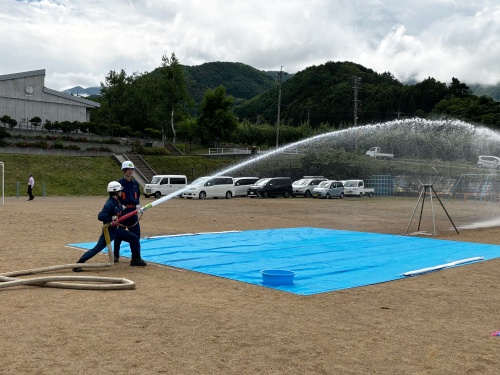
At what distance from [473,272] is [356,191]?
3558 centimetres

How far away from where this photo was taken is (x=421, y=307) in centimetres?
751

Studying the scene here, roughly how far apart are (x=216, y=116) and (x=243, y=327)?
6076cm

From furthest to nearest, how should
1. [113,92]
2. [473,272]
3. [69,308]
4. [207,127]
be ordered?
[113,92] < [207,127] < [473,272] < [69,308]

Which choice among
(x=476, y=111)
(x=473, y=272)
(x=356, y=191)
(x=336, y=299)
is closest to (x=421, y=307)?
(x=336, y=299)

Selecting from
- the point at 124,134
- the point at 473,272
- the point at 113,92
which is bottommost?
the point at 473,272

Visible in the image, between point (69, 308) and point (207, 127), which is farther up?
point (207, 127)

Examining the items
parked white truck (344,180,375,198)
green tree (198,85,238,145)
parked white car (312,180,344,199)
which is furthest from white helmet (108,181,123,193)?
green tree (198,85,238,145)

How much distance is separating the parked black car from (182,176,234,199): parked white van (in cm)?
200

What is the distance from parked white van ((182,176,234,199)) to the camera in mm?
38469

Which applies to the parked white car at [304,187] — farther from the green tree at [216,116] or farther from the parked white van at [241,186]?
the green tree at [216,116]

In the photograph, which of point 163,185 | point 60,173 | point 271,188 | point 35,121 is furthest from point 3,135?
point 271,188

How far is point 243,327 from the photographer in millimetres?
6258

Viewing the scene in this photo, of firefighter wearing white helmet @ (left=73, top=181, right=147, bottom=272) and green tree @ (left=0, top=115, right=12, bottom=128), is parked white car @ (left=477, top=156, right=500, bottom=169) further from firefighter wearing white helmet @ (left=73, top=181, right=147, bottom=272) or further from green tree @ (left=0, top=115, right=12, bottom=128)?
green tree @ (left=0, top=115, right=12, bottom=128)

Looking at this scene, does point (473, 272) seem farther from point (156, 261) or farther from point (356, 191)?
point (356, 191)
